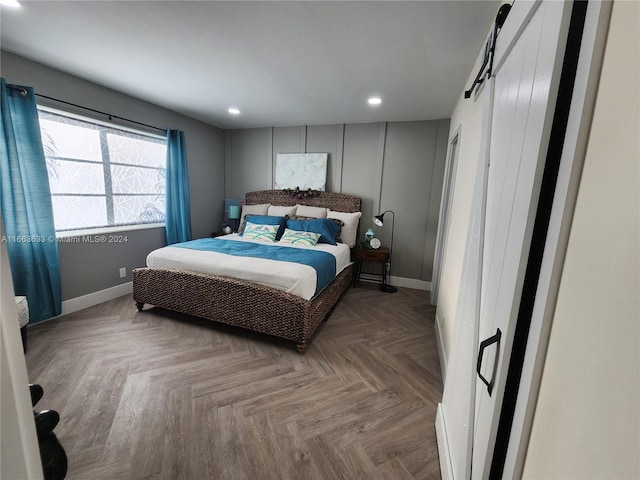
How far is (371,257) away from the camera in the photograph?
3.72m

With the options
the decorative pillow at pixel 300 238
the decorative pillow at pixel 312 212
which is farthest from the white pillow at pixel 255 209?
the decorative pillow at pixel 300 238

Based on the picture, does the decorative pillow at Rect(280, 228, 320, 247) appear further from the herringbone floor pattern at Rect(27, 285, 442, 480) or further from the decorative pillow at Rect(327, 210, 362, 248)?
the herringbone floor pattern at Rect(27, 285, 442, 480)

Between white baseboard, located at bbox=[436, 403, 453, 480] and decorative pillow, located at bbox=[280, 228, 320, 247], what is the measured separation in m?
2.26

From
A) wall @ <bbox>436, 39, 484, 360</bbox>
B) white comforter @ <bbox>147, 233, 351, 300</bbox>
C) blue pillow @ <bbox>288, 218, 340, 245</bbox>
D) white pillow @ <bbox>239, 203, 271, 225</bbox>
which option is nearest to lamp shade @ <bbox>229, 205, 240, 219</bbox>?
white pillow @ <bbox>239, 203, 271, 225</bbox>

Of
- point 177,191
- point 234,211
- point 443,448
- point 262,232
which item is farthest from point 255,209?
Answer: point 443,448

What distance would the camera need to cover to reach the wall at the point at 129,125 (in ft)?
8.01

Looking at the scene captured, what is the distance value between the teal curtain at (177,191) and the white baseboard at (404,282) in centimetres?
286

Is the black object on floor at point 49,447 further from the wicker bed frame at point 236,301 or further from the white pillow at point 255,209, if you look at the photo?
the white pillow at point 255,209

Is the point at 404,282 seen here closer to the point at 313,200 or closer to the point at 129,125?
the point at 313,200

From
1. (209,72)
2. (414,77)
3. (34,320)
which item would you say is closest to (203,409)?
(34,320)

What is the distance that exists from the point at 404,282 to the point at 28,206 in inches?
→ 172

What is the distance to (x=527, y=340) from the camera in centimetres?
73

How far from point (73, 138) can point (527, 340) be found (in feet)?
13.2

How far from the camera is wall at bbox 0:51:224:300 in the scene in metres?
2.44
